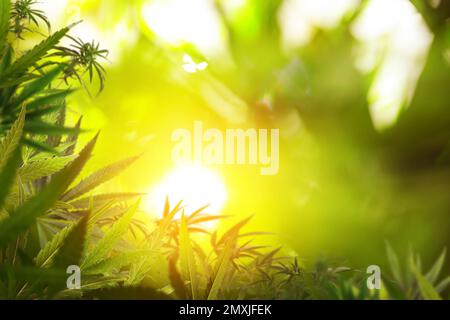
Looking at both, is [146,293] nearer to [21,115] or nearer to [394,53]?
[21,115]

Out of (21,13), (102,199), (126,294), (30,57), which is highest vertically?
(21,13)

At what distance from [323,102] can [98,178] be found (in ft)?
2.05

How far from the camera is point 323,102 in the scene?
1040 mm

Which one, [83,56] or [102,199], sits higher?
[83,56]

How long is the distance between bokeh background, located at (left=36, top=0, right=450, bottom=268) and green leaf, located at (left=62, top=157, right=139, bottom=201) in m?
0.18

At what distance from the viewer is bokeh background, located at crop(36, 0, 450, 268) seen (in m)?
0.81

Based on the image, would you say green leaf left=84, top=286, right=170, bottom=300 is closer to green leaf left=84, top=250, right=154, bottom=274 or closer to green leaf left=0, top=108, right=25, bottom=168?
green leaf left=84, top=250, right=154, bottom=274

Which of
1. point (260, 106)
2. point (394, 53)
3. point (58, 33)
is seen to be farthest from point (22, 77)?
point (394, 53)

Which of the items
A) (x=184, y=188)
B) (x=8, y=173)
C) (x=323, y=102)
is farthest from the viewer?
(x=323, y=102)

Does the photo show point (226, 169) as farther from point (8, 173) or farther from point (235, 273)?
point (8, 173)

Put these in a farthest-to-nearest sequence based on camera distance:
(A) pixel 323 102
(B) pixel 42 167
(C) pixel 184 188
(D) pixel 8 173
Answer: (A) pixel 323 102 → (C) pixel 184 188 → (B) pixel 42 167 → (D) pixel 8 173

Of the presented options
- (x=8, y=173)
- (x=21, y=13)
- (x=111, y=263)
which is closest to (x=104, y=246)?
(x=111, y=263)

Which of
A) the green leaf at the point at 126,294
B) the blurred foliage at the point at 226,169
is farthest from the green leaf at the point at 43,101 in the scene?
the green leaf at the point at 126,294
